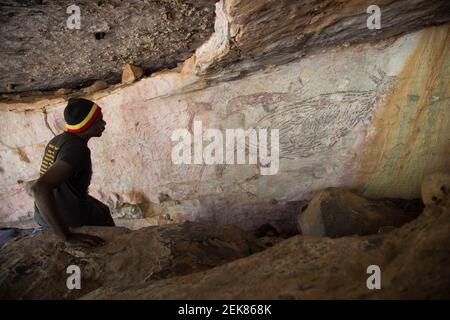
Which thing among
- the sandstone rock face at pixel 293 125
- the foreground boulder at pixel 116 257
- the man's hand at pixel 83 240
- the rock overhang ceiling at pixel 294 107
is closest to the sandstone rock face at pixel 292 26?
the rock overhang ceiling at pixel 294 107

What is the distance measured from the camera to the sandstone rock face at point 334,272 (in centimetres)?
129

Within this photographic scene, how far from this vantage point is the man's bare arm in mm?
2008

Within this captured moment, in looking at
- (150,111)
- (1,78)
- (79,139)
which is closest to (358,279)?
(79,139)

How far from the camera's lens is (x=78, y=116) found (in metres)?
2.48

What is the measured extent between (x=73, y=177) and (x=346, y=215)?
1995 mm

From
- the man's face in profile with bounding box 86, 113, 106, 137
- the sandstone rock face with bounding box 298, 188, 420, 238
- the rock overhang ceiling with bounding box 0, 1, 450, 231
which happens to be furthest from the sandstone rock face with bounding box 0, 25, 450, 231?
the man's face in profile with bounding box 86, 113, 106, 137

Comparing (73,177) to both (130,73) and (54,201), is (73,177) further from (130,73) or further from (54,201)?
(130,73)

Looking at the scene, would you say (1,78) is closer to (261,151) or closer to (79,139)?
(79,139)

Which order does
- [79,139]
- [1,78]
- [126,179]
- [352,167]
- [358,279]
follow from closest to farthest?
[358,279], [79,139], [352,167], [1,78], [126,179]

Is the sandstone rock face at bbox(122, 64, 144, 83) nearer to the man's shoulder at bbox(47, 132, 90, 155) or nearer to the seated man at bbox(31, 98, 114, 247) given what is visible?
the seated man at bbox(31, 98, 114, 247)

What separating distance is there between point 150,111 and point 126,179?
0.90 m

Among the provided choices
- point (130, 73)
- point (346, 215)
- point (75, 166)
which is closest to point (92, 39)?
point (130, 73)
